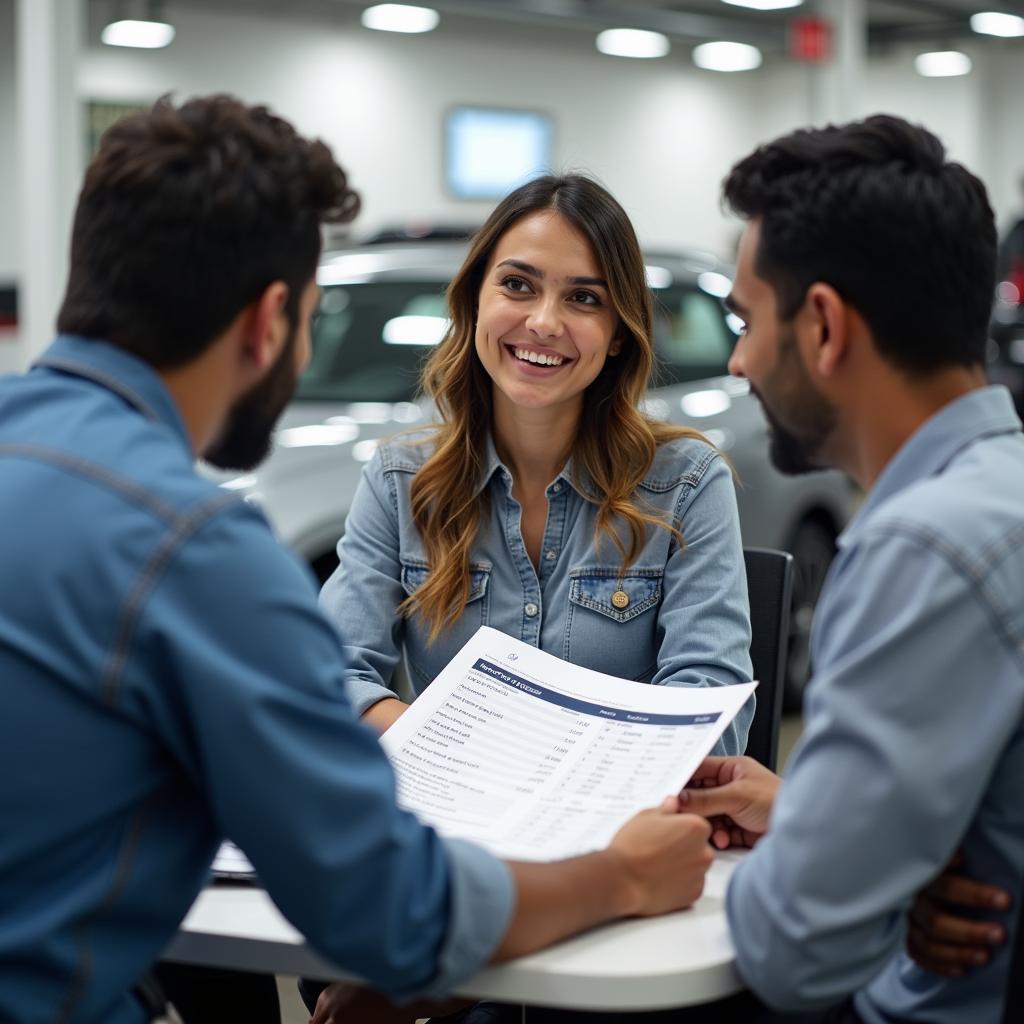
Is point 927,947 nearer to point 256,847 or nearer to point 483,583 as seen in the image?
point 256,847

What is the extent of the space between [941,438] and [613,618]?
875 mm

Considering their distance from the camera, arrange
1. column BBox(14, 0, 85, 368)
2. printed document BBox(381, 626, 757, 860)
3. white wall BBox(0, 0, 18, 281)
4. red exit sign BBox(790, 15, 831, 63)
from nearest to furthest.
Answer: printed document BBox(381, 626, 757, 860), column BBox(14, 0, 85, 368), red exit sign BBox(790, 15, 831, 63), white wall BBox(0, 0, 18, 281)

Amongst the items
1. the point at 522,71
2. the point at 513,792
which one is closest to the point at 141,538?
the point at 513,792

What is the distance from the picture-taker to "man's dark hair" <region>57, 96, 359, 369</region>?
4.10 feet

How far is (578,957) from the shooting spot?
131 cm

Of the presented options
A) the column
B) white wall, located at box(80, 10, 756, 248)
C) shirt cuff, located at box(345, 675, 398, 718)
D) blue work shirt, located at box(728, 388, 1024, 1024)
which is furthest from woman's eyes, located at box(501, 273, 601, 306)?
white wall, located at box(80, 10, 756, 248)

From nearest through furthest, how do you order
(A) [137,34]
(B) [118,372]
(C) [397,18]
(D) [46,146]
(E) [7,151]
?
(B) [118,372] → (D) [46,146] → (E) [7,151] → (A) [137,34] → (C) [397,18]

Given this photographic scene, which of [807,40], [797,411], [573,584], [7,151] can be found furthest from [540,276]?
[7,151]

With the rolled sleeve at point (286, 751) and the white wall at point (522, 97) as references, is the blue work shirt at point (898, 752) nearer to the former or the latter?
the rolled sleeve at point (286, 751)

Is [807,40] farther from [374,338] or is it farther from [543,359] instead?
[543,359]

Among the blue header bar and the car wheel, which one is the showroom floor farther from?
the car wheel

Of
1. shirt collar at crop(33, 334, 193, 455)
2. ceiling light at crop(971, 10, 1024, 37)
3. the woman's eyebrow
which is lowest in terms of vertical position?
ceiling light at crop(971, 10, 1024, 37)

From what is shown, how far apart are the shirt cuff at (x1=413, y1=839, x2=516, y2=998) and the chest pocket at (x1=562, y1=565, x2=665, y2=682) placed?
2.94ft

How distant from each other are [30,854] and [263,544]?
30cm
